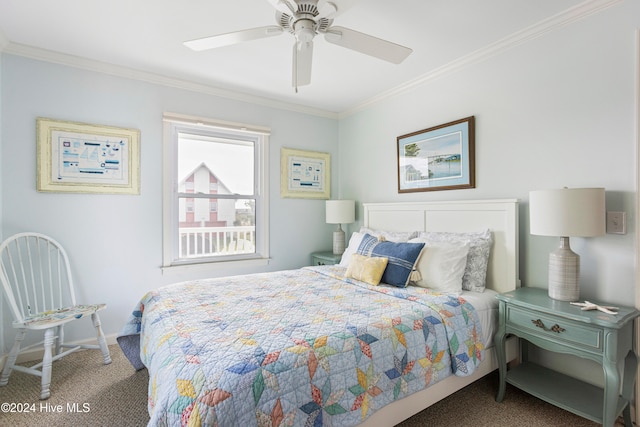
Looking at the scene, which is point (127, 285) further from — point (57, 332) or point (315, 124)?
point (315, 124)

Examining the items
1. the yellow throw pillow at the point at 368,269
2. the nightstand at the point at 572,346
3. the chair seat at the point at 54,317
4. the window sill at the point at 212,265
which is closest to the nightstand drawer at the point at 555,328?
the nightstand at the point at 572,346

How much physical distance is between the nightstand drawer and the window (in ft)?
8.49

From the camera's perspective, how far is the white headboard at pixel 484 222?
7.52 ft

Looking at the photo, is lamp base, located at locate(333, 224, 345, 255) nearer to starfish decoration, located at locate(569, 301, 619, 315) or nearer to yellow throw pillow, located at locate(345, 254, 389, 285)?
yellow throw pillow, located at locate(345, 254, 389, 285)

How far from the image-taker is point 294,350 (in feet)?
4.24

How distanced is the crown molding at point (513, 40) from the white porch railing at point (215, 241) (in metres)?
2.34

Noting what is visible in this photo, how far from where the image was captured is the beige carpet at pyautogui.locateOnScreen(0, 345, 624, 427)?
1.82 metres

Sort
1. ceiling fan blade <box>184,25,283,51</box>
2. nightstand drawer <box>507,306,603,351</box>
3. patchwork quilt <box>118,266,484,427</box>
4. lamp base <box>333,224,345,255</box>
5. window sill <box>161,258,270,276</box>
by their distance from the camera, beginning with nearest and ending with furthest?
patchwork quilt <box>118,266,484,427</box>, nightstand drawer <box>507,306,603,351</box>, ceiling fan blade <box>184,25,283,51</box>, window sill <box>161,258,270,276</box>, lamp base <box>333,224,345,255</box>

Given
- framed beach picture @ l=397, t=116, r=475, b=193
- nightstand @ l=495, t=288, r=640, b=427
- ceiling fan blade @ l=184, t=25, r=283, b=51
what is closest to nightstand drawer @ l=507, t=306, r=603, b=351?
nightstand @ l=495, t=288, r=640, b=427

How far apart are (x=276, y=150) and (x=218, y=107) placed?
80 cm

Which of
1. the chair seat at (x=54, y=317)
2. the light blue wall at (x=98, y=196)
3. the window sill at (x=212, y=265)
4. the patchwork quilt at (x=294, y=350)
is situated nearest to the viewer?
the patchwork quilt at (x=294, y=350)

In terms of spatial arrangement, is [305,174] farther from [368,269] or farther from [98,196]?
[98,196]

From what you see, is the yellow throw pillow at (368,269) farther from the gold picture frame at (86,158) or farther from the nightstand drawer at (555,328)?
the gold picture frame at (86,158)

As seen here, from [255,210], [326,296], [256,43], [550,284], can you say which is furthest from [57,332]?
[550,284]
